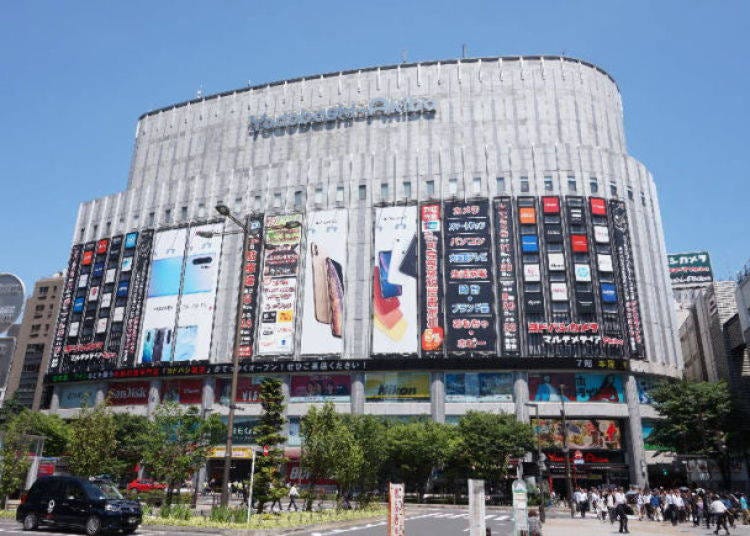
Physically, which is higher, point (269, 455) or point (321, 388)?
point (321, 388)

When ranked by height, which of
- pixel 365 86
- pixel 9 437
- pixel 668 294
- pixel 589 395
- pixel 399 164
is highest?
pixel 365 86

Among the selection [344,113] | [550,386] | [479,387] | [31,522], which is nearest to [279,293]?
[479,387]

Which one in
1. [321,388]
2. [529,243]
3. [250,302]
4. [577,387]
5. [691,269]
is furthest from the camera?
[691,269]

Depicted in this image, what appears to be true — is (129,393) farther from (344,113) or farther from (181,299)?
(344,113)

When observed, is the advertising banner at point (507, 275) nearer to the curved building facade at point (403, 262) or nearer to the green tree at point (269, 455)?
the curved building facade at point (403, 262)

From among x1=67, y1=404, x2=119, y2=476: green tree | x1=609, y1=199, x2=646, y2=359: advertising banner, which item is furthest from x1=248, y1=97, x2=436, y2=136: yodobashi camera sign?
x1=67, y1=404, x2=119, y2=476: green tree

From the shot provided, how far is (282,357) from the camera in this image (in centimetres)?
6575

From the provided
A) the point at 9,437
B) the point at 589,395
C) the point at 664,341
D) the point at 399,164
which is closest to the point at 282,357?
the point at 399,164

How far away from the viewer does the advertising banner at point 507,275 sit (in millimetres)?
60094

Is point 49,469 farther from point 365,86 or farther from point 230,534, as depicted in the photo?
point 365,86

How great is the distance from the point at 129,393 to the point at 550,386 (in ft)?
170

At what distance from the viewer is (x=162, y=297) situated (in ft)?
239

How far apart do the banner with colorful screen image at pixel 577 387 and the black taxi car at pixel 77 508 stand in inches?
1879

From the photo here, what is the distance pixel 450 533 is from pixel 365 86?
68.9 m
